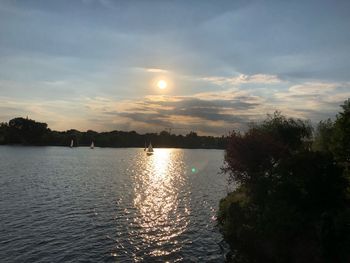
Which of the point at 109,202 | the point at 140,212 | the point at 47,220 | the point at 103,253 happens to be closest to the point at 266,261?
the point at 103,253

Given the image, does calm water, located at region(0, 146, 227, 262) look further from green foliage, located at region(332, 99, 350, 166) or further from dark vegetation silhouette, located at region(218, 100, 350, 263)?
green foliage, located at region(332, 99, 350, 166)

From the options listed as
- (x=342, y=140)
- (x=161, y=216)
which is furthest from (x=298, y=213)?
(x=161, y=216)

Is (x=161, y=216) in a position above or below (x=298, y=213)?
below

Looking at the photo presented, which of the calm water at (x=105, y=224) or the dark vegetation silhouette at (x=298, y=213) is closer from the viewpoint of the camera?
the dark vegetation silhouette at (x=298, y=213)

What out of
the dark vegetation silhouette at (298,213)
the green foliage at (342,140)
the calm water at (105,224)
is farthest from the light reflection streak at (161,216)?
the green foliage at (342,140)

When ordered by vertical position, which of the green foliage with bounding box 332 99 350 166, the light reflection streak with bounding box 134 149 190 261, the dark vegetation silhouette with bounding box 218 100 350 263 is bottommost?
the light reflection streak with bounding box 134 149 190 261

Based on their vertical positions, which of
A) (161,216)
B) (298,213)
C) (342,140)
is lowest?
(161,216)

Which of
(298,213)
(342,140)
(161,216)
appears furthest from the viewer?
(161,216)

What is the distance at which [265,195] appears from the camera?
110 ft

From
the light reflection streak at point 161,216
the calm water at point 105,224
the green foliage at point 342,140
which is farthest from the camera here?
the green foliage at point 342,140

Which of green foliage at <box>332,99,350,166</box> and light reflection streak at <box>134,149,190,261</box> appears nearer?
light reflection streak at <box>134,149,190,261</box>

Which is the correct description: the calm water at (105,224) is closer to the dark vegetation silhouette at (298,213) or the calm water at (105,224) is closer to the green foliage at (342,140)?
the dark vegetation silhouette at (298,213)

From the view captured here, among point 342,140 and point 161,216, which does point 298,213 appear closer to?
point 342,140

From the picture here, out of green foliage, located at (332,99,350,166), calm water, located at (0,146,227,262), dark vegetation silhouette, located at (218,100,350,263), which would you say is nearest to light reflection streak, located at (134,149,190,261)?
calm water, located at (0,146,227,262)
